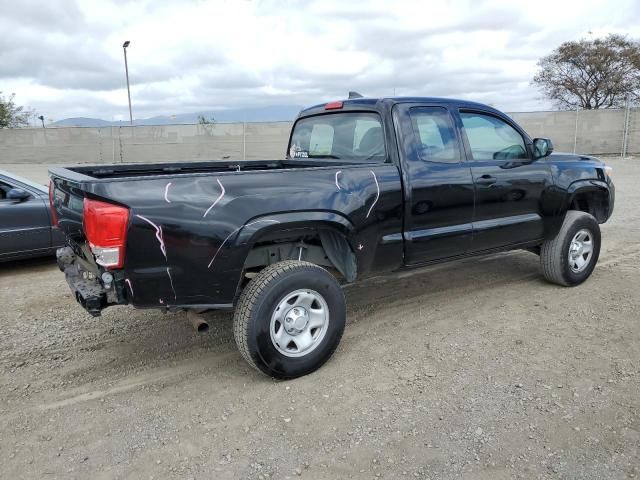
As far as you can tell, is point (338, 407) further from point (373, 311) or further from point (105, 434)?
point (373, 311)

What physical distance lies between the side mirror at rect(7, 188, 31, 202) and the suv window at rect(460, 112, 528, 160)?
16.1ft

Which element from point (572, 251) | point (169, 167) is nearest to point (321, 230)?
point (169, 167)

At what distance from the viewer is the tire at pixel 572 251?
5168 millimetres

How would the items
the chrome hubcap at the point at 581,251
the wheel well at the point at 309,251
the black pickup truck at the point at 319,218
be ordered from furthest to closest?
the chrome hubcap at the point at 581,251 < the wheel well at the point at 309,251 < the black pickup truck at the point at 319,218

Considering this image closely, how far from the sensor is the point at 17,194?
19.8ft

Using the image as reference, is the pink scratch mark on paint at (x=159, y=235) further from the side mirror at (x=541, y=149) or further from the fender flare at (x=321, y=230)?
the side mirror at (x=541, y=149)

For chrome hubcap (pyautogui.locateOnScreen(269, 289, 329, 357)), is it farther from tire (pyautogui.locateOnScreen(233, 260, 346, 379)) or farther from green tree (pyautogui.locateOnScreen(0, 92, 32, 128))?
Answer: green tree (pyautogui.locateOnScreen(0, 92, 32, 128))

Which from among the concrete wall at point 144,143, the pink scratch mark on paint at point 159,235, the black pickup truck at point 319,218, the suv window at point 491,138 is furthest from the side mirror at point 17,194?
the concrete wall at point 144,143

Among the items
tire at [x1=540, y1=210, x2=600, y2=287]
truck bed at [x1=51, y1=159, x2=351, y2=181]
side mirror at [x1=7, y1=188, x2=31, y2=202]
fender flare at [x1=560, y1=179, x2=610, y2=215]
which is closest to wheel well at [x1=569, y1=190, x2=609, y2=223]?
fender flare at [x1=560, y1=179, x2=610, y2=215]

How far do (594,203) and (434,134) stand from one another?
252 centimetres

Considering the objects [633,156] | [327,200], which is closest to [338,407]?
[327,200]

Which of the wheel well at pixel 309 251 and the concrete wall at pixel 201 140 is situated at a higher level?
the concrete wall at pixel 201 140

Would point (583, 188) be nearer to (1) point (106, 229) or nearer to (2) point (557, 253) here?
(2) point (557, 253)

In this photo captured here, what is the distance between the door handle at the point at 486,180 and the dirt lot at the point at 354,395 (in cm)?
116
